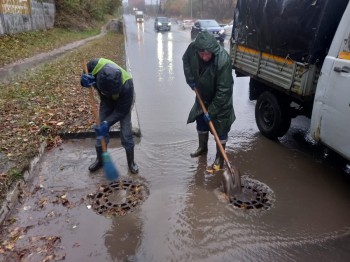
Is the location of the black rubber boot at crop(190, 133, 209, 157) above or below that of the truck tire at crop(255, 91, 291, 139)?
below

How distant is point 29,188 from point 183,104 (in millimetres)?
4286

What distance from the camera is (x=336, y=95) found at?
3529 millimetres

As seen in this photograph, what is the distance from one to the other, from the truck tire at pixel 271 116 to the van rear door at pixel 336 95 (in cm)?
109

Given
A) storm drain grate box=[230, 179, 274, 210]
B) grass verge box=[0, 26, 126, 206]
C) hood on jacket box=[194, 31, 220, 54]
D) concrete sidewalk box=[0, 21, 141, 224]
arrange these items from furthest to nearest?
grass verge box=[0, 26, 126, 206] → hood on jacket box=[194, 31, 220, 54] → storm drain grate box=[230, 179, 274, 210] → concrete sidewalk box=[0, 21, 141, 224]

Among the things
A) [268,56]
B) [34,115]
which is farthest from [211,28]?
[34,115]

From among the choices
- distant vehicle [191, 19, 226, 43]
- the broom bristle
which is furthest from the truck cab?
distant vehicle [191, 19, 226, 43]

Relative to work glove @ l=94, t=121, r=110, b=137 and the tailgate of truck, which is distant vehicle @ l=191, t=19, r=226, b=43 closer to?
the tailgate of truck

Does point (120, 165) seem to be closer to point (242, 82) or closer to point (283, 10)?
point (283, 10)

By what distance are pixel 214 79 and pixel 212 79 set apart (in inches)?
1.0

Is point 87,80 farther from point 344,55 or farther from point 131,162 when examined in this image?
point 344,55

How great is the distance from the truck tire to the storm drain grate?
1319 mm

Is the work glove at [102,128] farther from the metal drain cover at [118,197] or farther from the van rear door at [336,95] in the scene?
the van rear door at [336,95]

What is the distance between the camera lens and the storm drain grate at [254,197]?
3604 millimetres

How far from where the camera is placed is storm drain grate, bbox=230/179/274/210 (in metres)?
3.60
